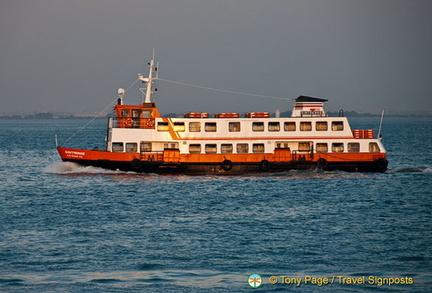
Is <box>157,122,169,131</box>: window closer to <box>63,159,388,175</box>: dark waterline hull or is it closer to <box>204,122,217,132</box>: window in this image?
<box>63,159,388,175</box>: dark waterline hull

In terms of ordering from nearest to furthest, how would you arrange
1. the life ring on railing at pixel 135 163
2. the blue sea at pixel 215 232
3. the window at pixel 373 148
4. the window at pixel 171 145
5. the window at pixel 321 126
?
1. the blue sea at pixel 215 232
2. the life ring on railing at pixel 135 163
3. the window at pixel 171 145
4. the window at pixel 373 148
5. the window at pixel 321 126

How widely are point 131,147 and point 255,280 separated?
29.8 metres

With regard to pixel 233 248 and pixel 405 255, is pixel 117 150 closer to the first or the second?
pixel 233 248

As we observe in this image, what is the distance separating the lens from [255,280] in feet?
77.8

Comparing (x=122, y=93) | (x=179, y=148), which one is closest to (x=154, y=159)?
(x=179, y=148)

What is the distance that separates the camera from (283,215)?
3694 cm

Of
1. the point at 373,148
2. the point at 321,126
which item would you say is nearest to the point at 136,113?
the point at 321,126

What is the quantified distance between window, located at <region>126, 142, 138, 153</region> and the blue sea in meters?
1.95

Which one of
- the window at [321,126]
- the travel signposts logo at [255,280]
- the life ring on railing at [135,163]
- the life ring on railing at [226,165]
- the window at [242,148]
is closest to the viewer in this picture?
the travel signposts logo at [255,280]

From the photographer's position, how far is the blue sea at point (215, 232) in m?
24.0

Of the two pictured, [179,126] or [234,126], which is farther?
[234,126]

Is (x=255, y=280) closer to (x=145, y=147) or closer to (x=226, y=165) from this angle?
(x=226, y=165)

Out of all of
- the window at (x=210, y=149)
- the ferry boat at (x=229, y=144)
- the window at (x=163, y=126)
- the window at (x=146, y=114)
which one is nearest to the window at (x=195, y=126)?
the ferry boat at (x=229, y=144)

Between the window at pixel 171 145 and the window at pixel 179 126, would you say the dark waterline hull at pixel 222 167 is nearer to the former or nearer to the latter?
the window at pixel 171 145
